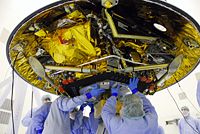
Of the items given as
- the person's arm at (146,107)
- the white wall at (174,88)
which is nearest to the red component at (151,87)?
the person's arm at (146,107)

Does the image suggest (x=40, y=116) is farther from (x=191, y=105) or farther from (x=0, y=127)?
(x=191, y=105)

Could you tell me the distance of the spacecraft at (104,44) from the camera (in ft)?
5.17

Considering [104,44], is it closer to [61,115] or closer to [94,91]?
[94,91]

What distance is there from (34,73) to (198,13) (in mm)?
2735

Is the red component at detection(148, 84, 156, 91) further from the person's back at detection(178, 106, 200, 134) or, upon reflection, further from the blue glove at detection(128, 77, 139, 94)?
the person's back at detection(178, 106, 200, 134)

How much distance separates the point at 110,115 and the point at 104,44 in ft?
1.90

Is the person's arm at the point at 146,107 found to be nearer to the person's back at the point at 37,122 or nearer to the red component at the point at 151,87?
the red component at the point at 151,87

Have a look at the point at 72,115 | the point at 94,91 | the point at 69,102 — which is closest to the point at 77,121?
the point at 72,115

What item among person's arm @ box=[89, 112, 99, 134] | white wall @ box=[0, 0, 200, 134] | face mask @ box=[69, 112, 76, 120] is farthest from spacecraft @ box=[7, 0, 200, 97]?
white wall @ box=[0, 0, 200, 134]

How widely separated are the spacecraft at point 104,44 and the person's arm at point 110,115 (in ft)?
0.52

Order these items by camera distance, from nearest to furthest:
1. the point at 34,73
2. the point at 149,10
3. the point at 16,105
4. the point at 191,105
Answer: the point at 149,10, the point at 34,73, the point at 16,105, the point at 191,105

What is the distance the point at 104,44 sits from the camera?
1.94m

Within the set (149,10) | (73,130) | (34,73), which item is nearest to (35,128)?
(73,130)

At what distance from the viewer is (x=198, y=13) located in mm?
3822
